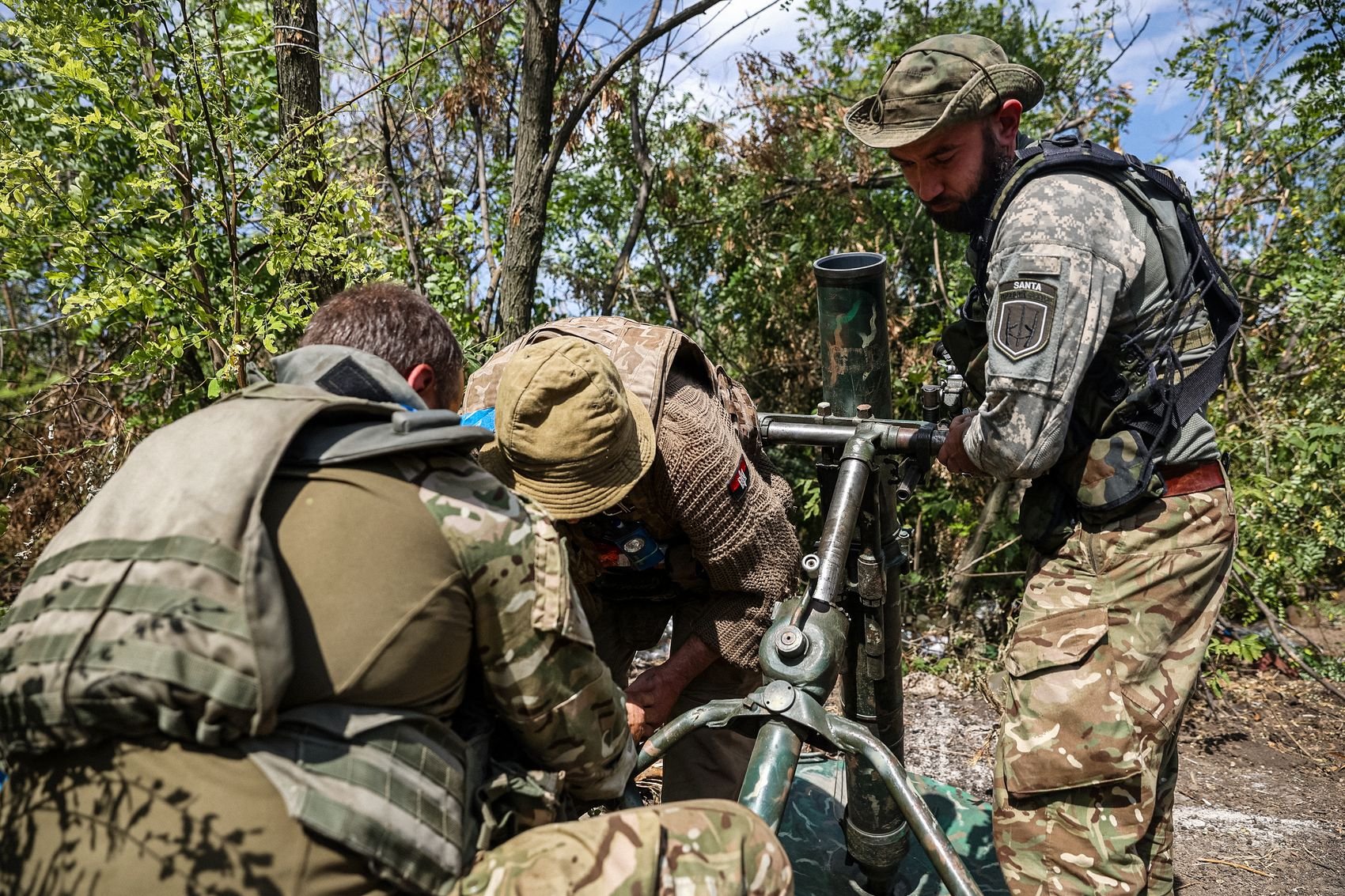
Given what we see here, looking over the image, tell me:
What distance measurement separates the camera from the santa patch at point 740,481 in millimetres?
2465

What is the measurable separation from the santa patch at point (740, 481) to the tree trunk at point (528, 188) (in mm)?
1932

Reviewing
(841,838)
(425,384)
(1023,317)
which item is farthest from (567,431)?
(841,838)

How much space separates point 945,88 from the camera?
7.79ft

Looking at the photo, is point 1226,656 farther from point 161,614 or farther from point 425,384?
point 161,614

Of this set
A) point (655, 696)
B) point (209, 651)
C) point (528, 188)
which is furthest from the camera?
point (528, 188)

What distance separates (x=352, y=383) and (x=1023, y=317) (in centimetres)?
140

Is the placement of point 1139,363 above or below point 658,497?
above

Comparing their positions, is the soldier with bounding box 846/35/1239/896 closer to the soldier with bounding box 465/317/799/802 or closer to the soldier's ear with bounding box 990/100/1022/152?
the soldier's ear with bounding box 990/100/1022/152

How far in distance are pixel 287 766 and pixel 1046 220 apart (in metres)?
1.84

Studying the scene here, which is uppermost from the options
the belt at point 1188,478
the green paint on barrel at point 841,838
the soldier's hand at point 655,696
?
the belt at point 1188,478

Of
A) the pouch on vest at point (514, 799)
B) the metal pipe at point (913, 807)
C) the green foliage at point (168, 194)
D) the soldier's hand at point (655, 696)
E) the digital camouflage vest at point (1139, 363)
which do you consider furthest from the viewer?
the green foliage at point (168, 194)

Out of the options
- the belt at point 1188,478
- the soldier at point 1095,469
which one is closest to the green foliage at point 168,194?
the soldier at point 1095,469

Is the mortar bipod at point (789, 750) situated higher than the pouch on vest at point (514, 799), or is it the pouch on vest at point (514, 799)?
the pouch on vest at point (514, 799)

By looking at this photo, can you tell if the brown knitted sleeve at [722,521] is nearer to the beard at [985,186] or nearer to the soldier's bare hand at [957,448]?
the soldier's bare hand at [957,448]
